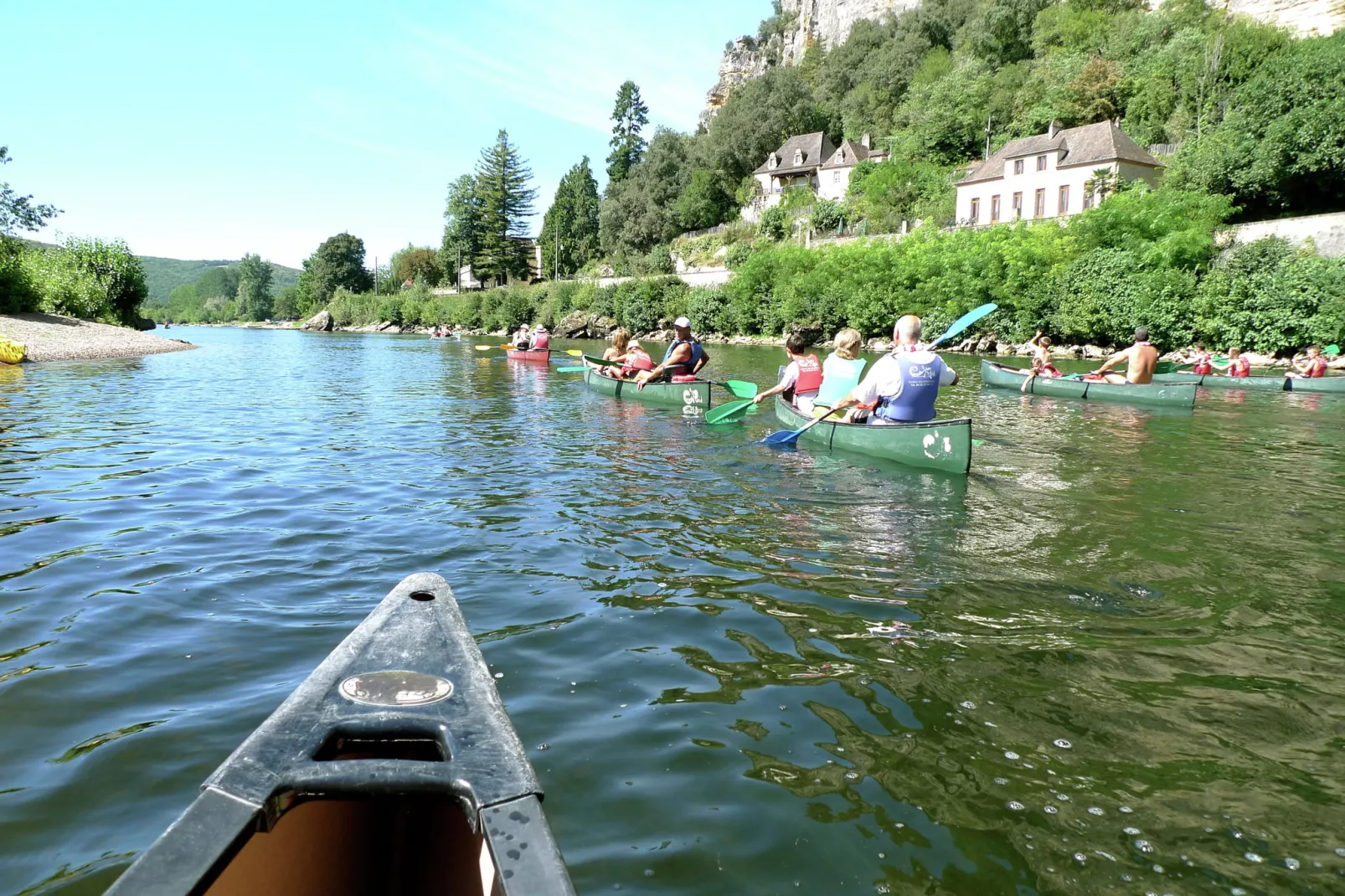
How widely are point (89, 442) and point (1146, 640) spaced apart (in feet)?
39.6

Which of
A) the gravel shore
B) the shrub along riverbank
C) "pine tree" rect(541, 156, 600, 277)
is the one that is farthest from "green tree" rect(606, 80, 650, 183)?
the gravel shore

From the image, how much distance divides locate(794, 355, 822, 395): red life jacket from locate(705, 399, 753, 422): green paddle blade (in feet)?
2.97

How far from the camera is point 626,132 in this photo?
92.2 meters

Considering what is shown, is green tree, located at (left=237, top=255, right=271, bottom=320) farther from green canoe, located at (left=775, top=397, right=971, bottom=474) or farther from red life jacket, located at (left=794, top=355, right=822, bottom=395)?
green canoe, located at (left=775, top=397, right=971, bottom=474)

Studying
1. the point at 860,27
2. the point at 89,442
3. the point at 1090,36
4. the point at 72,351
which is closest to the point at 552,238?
the point at 860,27

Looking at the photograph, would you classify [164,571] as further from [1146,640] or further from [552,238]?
[552,238]

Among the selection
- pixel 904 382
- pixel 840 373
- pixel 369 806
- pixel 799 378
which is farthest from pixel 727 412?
pixel 369 806

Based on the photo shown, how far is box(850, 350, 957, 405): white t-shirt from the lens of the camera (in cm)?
929

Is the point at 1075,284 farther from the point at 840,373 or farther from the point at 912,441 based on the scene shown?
the point at 912,441

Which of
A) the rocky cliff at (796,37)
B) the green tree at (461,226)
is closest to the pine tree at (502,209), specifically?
the green tree at (461,226)

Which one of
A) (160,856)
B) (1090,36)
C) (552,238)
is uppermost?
(1090,36)

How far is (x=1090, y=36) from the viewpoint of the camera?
208 feet

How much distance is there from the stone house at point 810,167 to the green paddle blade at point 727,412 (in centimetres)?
5846

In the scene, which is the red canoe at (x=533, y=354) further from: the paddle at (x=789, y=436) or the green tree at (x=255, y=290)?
the green tree at (x=255, y=290)
